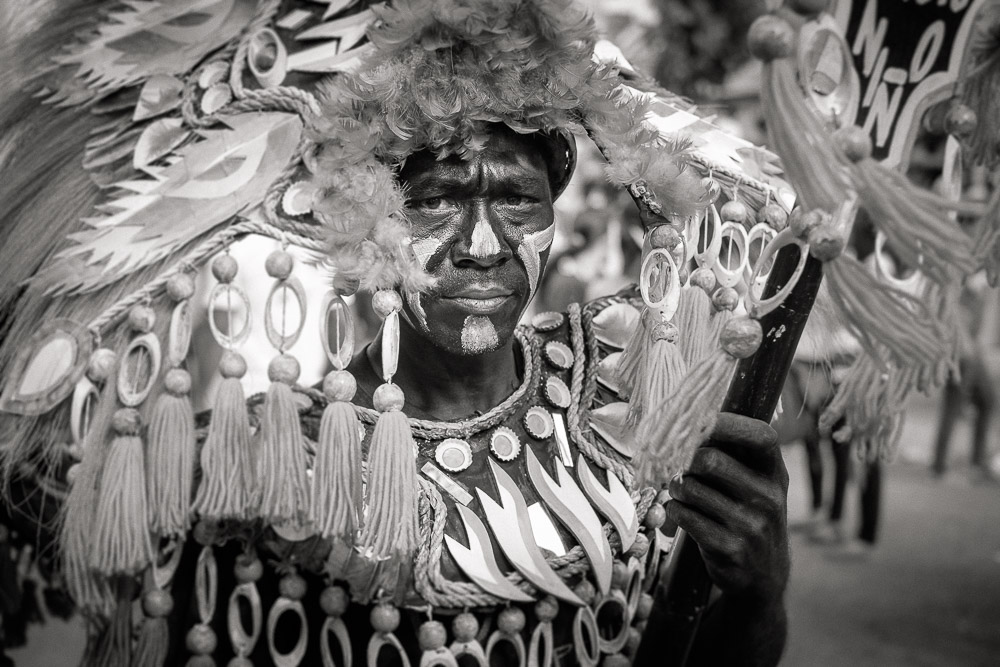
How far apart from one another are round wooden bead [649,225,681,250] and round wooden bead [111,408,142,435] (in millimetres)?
894

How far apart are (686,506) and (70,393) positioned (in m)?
1.03

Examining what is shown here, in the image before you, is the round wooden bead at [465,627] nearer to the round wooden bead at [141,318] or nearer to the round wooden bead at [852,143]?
the round wooden bead at [141,318]

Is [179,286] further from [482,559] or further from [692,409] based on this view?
[692,409]

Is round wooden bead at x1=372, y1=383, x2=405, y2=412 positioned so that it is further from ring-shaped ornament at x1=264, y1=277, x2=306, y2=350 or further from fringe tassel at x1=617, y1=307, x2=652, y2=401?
fringe tassel at x1=617, y1=307, x2=652, y2=401

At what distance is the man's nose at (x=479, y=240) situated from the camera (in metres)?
1.62

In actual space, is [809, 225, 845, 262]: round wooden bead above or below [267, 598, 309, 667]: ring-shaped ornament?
above

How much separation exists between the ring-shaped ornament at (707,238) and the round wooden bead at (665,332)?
165 mm

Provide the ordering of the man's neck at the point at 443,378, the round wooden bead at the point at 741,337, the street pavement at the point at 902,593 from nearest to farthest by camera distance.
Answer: the round wooden bead at the point at 741,337 → the man's neck at the point at 443,378 → the street pavement at the point at 902,593

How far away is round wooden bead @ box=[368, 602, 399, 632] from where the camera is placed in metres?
1.70

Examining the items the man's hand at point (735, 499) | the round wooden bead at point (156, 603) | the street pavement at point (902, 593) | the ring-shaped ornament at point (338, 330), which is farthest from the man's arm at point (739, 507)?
the street pavement at point (902, 593)

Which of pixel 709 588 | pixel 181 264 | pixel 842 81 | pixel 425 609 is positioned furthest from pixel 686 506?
pixel 181 264

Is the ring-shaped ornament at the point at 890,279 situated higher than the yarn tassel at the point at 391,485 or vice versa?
the ring-shaped ornament at the point at 890,279

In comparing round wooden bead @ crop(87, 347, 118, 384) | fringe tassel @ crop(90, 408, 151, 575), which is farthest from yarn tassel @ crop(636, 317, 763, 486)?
round wooden bead @ crop(87, 347, 118, 384)

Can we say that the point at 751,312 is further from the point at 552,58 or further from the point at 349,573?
the point at 349,573
